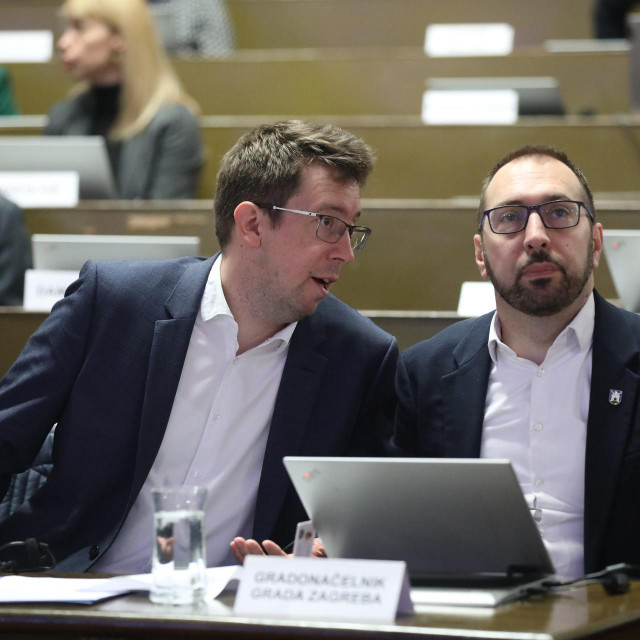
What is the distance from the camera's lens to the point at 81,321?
1.89m

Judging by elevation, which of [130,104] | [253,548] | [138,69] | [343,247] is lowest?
[253,548]

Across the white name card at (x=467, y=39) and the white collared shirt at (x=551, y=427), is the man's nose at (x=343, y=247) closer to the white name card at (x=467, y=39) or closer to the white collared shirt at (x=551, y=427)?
the white collared shirt at (x=551, y=427)

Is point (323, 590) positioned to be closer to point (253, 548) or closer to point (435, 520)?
point (435, 520)

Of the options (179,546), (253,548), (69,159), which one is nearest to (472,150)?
(69,159)

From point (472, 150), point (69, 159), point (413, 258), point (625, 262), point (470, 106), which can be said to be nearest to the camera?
point (625, 262)

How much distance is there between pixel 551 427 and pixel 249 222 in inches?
25.4

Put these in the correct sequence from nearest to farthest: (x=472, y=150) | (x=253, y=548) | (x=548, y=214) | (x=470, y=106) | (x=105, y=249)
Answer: (x=253, y=548) → (x=548, y=214) → (x=105, y=249) → (x=472, y=150) → (x=470, y=106)

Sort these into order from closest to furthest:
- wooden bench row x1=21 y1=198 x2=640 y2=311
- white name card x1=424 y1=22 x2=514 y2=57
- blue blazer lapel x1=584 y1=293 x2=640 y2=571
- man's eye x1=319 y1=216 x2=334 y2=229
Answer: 1. blue blazer lapel x1=584 y1=293 x2=640 y2=571
2. man's eye x1=319 y1=216 x2=334 y2=229
3. wooden bench row x1=21 y1=198 x2=640 y2=311
4. white name card x1=424 y1=22 x2=514 y2=57

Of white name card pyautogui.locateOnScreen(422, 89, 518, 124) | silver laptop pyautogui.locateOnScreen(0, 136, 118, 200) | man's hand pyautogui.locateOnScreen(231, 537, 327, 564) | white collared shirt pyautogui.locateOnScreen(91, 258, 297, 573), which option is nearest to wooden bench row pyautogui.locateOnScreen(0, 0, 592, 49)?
white name card pyautogui.locateOnScreen(422, 89, 518, 124)

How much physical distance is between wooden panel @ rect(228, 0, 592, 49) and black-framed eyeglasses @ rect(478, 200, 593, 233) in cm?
293

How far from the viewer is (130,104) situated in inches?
140

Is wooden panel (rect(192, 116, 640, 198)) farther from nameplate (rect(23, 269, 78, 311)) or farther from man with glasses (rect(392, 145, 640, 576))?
man with glasses (rect(392, 145, 640, 576))

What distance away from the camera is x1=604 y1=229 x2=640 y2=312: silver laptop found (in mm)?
2141

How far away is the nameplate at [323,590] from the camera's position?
1153 millimetres
